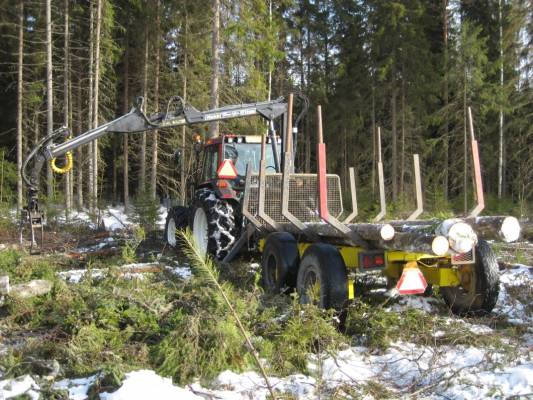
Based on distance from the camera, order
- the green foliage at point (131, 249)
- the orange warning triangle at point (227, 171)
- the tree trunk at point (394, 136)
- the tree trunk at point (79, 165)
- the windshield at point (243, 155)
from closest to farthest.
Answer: the green foliage at point (131, 249)
the orange warning triangle at point (227, 171)
the windshield at point (243, 155)
the tree trunk at point (79, 165)
the tree trunk at point (394, 136)

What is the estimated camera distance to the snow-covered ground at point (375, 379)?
141 inches

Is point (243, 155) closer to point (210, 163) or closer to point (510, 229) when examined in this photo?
point (210, 163)

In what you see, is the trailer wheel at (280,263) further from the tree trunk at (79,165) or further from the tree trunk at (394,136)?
the tree trunk at (394,136)

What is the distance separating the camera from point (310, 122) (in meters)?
32.3

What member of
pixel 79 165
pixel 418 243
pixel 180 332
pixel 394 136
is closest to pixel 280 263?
pixel 418 243

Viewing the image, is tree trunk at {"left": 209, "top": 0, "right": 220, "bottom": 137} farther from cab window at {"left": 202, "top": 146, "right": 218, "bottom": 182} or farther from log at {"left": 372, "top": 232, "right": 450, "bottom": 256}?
log at {"left": 372, "top": 232, "right": 450, "bottom": 256}

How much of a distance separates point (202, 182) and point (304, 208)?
2996 mm

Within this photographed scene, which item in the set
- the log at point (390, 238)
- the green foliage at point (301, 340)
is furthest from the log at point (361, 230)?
the green foliage at point (301, 340)

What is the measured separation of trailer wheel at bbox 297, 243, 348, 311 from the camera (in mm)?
5191

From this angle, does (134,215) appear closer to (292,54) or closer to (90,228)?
(90,228)

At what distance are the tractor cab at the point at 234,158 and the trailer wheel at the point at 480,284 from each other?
4.36 m

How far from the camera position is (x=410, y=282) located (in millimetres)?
4969

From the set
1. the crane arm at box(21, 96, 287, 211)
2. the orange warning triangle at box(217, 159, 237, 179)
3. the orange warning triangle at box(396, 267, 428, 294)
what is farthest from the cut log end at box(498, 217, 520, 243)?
the crane arm at box(21, 96, 287, 211)

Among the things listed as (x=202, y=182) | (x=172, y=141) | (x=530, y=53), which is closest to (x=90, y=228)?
(x=202, y=182)
